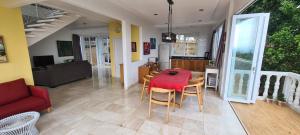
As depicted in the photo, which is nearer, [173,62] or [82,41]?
[173,62]

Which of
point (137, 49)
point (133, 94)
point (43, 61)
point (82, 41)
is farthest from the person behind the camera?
point (82, 41)

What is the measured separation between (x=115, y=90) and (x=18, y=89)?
7.64 feet

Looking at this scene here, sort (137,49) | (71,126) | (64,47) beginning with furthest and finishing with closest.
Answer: (64,47)
(137,49)
(71,126)

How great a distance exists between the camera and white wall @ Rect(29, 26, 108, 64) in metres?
6.21

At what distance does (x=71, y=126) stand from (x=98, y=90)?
6.67ft

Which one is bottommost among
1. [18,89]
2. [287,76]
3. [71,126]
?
[71,126]

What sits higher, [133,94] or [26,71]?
[26,71]

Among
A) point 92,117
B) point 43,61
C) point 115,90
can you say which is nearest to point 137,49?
point 115,90

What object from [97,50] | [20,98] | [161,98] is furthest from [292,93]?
[97,50]

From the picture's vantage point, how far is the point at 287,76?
322 centimetres

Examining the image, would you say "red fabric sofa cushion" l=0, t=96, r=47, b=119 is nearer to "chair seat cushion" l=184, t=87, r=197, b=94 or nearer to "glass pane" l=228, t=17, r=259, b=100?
Answer: "chair seat cushion" l=184, t=87, r=197, b=94

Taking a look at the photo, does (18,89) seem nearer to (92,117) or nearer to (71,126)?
(71,126)

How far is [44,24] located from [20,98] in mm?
2443

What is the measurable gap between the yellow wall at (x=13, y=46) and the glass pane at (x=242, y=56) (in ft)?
16.0
